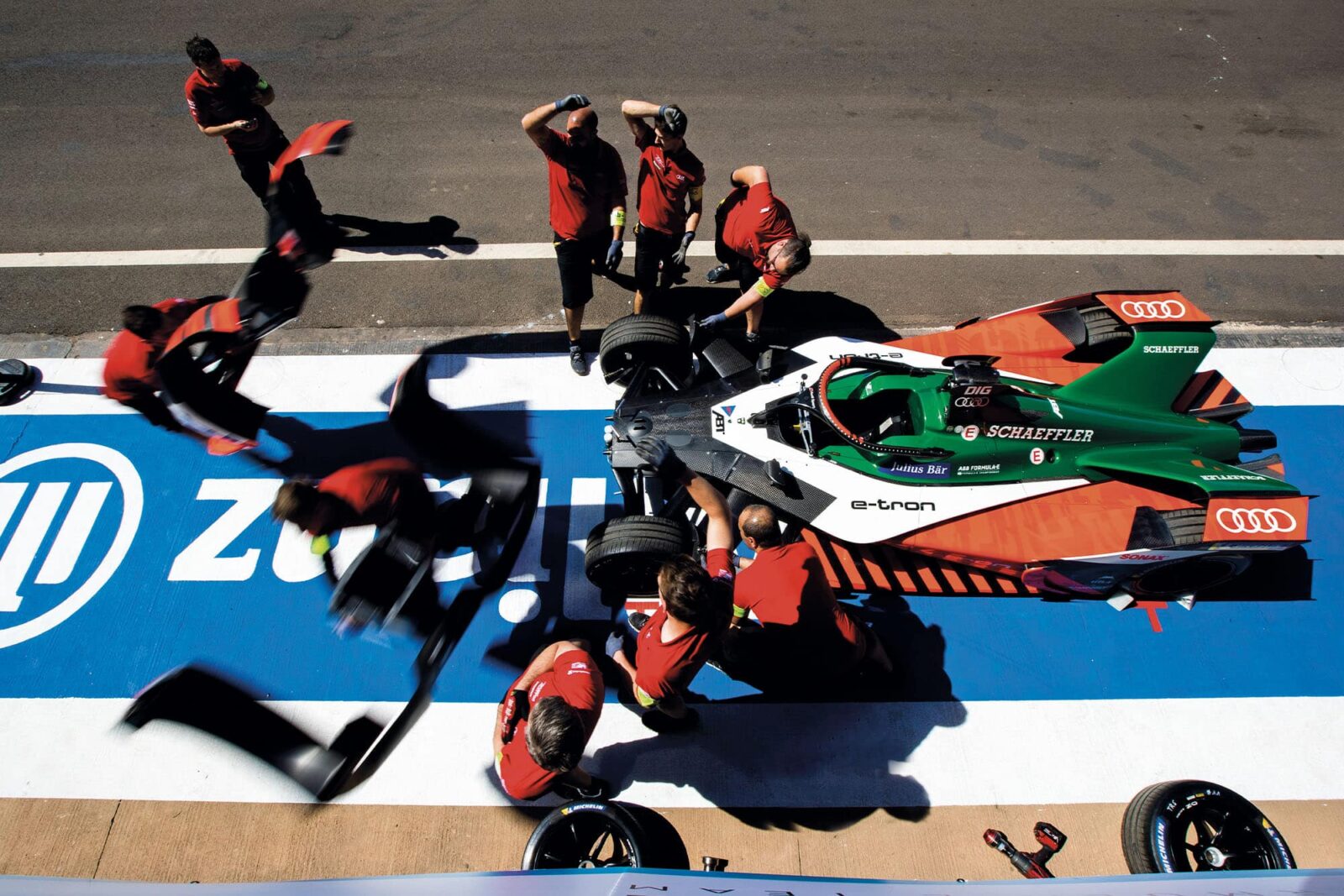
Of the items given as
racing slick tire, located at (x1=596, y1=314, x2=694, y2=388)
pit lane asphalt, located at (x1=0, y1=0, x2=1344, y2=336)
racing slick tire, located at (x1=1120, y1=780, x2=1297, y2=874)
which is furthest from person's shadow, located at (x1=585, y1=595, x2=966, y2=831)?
pit lane asphalt, located at (x1=0, y1=0, x2=1344, y2=336)

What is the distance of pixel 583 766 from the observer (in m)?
4.38

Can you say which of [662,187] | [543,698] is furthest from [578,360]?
[543,698]

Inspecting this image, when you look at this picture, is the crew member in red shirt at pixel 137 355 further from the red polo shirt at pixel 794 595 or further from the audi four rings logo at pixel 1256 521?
the audi four rings logo at pixel 1256 521

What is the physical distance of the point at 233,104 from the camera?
618 cm

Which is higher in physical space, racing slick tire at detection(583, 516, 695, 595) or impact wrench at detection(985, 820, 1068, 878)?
racing slick tire at detection(583, 516, 695, 595)

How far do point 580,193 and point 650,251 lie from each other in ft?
2.72

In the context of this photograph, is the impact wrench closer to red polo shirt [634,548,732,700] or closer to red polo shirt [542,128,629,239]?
red polo shirt [634,548,732,700]

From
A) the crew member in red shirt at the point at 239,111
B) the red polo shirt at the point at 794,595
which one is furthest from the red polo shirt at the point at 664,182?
the red polo shirt at the point at 794,595

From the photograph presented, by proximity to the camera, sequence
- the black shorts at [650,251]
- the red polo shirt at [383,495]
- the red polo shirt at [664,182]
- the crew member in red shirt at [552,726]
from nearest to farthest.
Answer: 1. the crew member in red shirt at [552,726]
2. the red polo shirt at [383,495]
3. the red polo shirt at [664,182]
4. the black shorts at [650,251]

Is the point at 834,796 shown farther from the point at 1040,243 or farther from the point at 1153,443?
the point at 1040,243

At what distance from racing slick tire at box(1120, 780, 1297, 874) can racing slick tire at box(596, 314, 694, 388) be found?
3479mm

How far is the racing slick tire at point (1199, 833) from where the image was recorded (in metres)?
3.74

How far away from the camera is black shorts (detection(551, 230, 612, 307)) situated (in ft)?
18.1

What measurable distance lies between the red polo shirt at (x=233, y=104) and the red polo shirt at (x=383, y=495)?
3671mm
